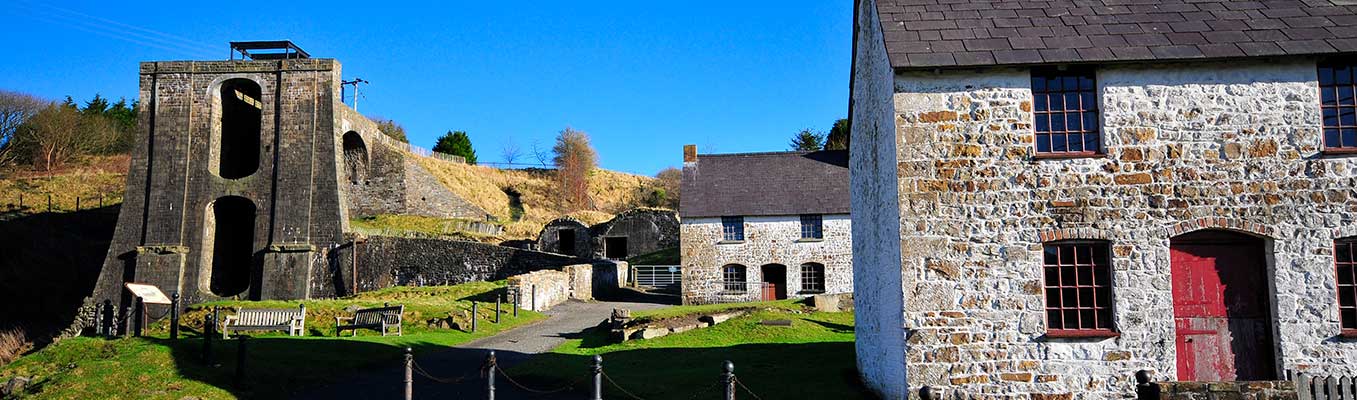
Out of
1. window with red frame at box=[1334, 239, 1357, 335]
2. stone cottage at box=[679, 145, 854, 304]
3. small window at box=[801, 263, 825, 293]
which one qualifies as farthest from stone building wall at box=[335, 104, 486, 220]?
window with red frame at box=[1334, 239, 1357, 335]

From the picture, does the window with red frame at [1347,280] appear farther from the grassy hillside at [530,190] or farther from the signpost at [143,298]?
the grassy hillside at [530,190]

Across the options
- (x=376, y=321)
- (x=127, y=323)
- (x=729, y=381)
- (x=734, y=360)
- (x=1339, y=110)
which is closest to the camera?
(x=729, y=381)

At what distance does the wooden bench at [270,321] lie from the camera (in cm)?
2097

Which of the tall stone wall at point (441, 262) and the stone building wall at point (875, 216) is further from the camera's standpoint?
the tall stone wall at point (441, 262)

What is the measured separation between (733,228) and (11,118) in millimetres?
54497

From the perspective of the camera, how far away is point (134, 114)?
75.8 meters

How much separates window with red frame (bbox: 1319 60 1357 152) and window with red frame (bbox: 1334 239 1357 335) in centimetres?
123

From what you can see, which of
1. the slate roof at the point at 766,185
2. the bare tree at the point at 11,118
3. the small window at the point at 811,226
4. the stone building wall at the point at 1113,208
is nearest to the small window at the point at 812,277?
the small window at the point at 811,226

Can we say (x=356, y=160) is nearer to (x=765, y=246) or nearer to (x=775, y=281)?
(x=765, y=246)

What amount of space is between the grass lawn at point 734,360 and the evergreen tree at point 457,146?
191 feet

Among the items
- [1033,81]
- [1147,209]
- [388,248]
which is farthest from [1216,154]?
[388,248]

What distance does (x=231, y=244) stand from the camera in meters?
39.9

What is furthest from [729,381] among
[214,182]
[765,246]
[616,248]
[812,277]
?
[616,248]

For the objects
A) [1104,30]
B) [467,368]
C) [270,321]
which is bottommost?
[467,368]
